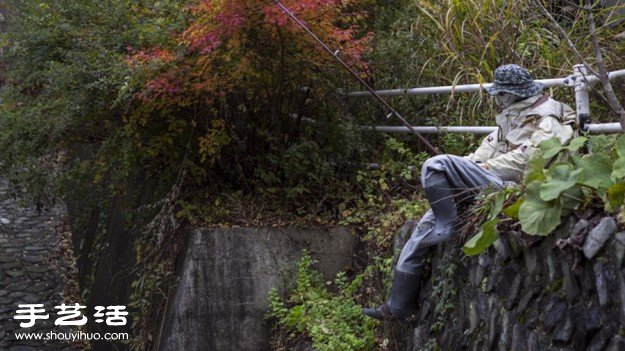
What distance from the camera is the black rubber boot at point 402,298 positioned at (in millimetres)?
5824

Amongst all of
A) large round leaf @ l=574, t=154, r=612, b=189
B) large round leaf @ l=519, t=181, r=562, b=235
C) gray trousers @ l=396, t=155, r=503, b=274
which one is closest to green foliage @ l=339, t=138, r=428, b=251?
gray trousers @ l=396, t=155, r=503, b=274

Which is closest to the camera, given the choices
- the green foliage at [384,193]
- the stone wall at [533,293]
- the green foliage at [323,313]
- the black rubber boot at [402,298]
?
the stone wall at [533,293]

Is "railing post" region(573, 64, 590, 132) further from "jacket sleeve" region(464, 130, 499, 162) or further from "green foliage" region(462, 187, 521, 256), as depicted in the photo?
"green foliage" region(462, 187, 521, 256)

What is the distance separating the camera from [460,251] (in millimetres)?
5398

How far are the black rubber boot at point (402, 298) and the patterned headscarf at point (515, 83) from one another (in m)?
1.22

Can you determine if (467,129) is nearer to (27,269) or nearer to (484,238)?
(484,238)

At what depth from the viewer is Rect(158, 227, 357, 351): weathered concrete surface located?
→ 7762 millimetres

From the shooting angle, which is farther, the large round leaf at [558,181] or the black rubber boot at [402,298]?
the black rubber boot at [402,298]

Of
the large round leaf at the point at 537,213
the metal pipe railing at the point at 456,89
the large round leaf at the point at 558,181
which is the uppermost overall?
the large round leaf at the point at 558,181

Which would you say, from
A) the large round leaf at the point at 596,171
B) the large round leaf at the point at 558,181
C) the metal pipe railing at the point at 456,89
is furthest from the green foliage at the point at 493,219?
the metal pipe railing at the point at 456,89

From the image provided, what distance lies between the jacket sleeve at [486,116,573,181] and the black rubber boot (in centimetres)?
85

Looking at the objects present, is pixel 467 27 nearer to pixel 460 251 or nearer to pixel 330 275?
pixel 330 275

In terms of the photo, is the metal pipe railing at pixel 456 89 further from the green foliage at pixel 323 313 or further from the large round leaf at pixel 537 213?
the green foliage at pixel 323 313

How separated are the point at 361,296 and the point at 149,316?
6.65ft
